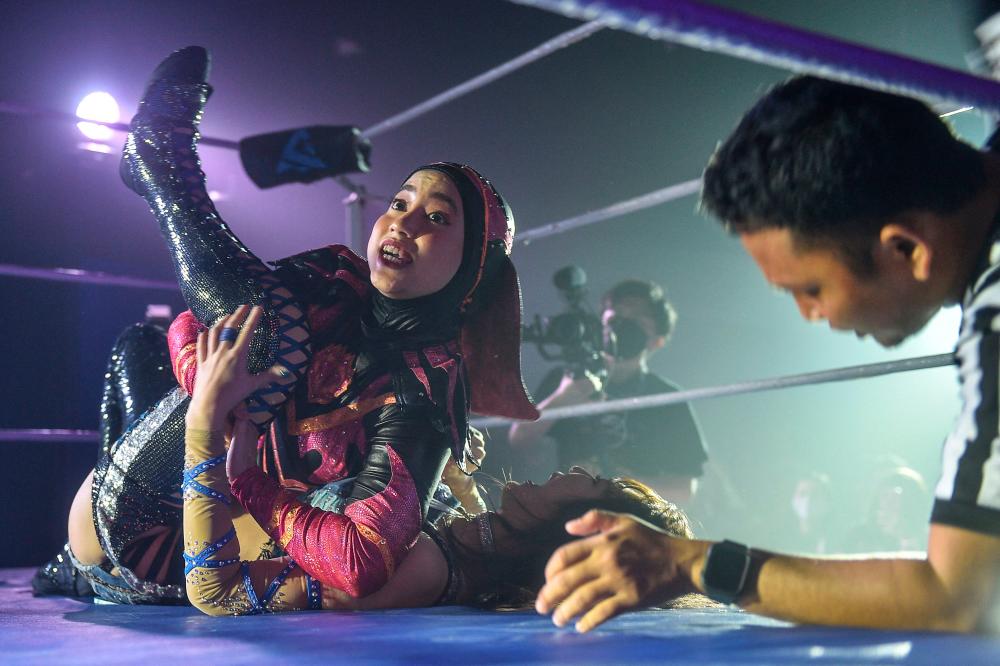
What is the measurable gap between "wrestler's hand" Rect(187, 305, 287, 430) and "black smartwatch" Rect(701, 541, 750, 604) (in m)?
0.66

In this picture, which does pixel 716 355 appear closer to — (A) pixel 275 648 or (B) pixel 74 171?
(B) pixel 74 171

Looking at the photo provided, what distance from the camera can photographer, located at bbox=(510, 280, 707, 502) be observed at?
9.37 ft

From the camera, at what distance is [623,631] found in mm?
980

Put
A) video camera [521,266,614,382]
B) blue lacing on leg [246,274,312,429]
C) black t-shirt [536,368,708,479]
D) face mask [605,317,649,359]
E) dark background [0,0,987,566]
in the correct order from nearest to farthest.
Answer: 1. blue lacing on leg [246,274,312,429]
2. dark background [0,0,987,566]
3. video camera [521,266,614,382]
4. black t-shirt [536,368,708,479]
5. face mask [605,317,649,359]

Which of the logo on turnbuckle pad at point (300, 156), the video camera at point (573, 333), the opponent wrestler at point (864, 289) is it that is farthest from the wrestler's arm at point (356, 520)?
the video camera at point (573, 333)

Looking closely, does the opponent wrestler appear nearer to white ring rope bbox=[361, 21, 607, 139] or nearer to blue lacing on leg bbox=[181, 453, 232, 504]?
blue lacing on leg bbox=[181, 453, 232, 504]

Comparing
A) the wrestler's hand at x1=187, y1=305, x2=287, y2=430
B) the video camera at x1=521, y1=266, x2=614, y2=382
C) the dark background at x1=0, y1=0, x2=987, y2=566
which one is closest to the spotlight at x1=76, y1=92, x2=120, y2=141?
the dark background at x1=0, y1=0, x2=987, y2=566

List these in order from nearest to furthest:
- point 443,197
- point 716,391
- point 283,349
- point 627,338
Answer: point 283,349 < point 443,197 < point 716,391 < point 627,338

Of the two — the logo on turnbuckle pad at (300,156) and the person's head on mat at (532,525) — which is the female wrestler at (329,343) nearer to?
the person's head on mat at (532,525)

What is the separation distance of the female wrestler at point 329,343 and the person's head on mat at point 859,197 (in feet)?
1.93

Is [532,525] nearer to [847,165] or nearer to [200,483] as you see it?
[200,483]

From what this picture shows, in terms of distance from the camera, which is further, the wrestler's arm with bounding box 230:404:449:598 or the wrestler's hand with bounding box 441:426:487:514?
the wrestler's hand with bounding box 441:426:487:514

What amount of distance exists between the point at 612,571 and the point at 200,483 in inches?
23.3

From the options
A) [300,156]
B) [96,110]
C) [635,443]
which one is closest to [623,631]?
[300,156]
